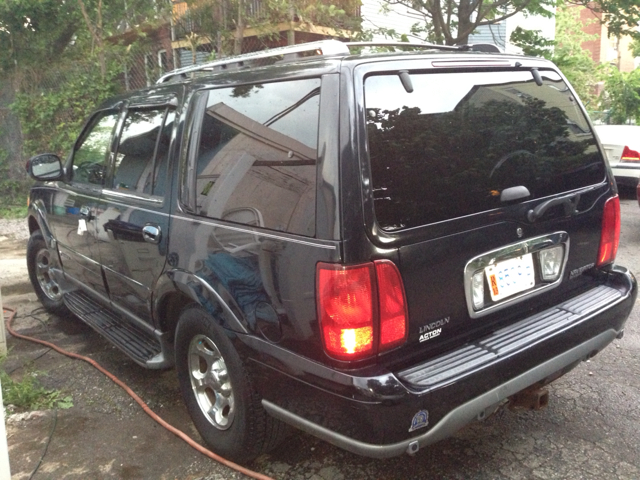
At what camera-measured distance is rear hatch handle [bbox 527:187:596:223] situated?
2695mm

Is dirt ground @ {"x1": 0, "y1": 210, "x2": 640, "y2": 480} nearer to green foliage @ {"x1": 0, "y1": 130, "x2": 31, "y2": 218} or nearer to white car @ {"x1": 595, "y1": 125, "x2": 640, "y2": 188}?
white car @ {"x1": 595, "y1": 125, "x2": 640, "y2": 188}

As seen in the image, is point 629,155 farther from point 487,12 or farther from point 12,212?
point 12,212

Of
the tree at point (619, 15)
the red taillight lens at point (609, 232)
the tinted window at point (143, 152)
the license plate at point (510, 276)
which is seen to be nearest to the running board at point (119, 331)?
the tinted window at point (143, 152)

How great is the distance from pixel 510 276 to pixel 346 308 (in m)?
0.85

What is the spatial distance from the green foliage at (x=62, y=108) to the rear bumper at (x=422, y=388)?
9936mm

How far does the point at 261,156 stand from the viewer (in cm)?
254

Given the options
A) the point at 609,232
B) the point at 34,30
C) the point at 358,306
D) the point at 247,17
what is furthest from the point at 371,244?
the point at 34,30

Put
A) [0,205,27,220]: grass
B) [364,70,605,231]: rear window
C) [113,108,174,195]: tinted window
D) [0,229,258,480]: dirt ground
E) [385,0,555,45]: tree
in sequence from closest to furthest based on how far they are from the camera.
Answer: [364,70,605,231]: rear window → [0,229,258,480]: dirt ground → [113,108,174,195]: tinted window → [385,0,555,45]: tree → [0,205,27,220]: grass

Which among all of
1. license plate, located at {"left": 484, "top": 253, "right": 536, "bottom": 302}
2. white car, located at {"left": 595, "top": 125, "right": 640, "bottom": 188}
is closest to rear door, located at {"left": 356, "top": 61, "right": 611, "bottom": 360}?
license plate, located at {"left": 484, "top": 253, "right": 536, "bottom": 302}

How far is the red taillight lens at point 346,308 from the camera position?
2.19 metres

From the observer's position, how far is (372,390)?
218 centimetres

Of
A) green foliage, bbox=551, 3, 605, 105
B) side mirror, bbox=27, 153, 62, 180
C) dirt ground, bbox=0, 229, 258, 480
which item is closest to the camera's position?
dirt ground, bbox=0, 229, 258, 480

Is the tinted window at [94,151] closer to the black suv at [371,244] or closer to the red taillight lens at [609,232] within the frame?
the black suv at [371,244]

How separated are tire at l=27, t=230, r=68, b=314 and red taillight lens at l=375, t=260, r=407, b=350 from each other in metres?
3.56
